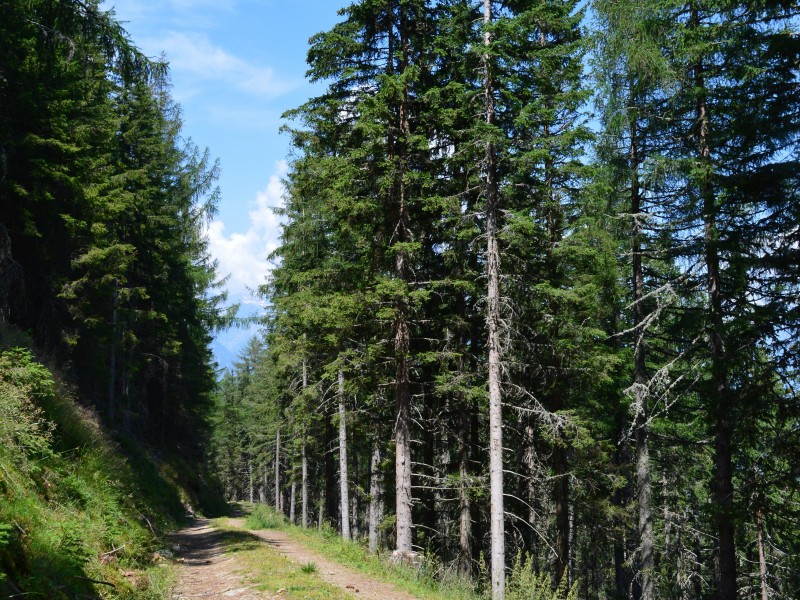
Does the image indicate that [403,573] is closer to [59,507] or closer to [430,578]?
[430,578]

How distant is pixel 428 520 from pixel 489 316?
7.44 m

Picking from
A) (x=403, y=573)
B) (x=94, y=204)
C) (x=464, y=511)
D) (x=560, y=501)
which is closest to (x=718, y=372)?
(x=560, y=501)

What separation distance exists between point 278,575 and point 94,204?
43.8ft

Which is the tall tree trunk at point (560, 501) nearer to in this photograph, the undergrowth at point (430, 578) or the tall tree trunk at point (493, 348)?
the undergrowth at point (430, 578)

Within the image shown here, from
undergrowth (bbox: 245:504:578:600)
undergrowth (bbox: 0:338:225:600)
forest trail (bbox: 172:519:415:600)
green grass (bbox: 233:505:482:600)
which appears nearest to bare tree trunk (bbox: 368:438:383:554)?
undergrowth (bbox: 245:504:578:600)

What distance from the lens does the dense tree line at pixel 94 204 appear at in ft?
34.3

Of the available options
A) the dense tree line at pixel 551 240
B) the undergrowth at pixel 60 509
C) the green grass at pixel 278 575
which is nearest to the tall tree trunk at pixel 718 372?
the dense tree line at pixel 551 240

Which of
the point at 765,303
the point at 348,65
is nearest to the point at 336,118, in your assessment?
the point at 348,65

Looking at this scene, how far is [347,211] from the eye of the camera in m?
14.2

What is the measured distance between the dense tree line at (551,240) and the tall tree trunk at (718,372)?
0.19ft

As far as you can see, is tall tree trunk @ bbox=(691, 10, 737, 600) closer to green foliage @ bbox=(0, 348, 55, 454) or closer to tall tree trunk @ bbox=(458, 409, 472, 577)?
tall tree trunk @ bbox=(458, 409, 472, 577)

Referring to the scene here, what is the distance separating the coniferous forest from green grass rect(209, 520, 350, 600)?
10.0 feet

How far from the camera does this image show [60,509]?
745cm

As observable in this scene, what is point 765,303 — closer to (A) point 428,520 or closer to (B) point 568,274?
(B) point 568,274
